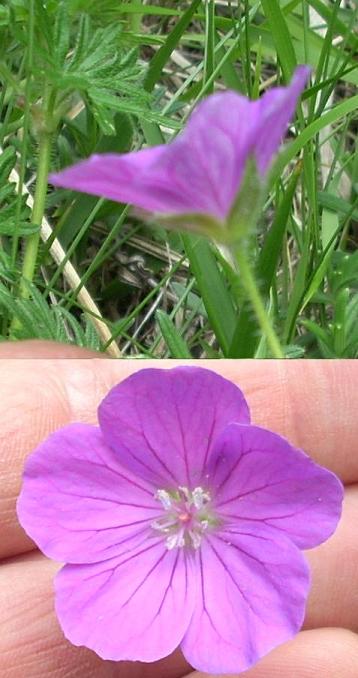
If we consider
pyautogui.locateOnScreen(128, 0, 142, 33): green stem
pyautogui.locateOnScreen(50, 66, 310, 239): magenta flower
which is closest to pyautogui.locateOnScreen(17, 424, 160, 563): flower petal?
pyautogui.locateOnScreen(50, 66, 310, 239): magenta flower

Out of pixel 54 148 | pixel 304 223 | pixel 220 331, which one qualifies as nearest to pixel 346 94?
pixel 304 223

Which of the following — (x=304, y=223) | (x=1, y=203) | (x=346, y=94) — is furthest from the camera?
(x=346, y=94)

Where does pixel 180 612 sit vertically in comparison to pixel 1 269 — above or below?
below

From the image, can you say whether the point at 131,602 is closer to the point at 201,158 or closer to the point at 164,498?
the point at 164,498

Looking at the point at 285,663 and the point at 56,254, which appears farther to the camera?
the point at 56,254

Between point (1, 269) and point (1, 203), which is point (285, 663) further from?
point (1, 203)

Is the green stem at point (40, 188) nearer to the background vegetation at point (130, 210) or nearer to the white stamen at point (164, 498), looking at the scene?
the background vegetation at point (130, 210)
